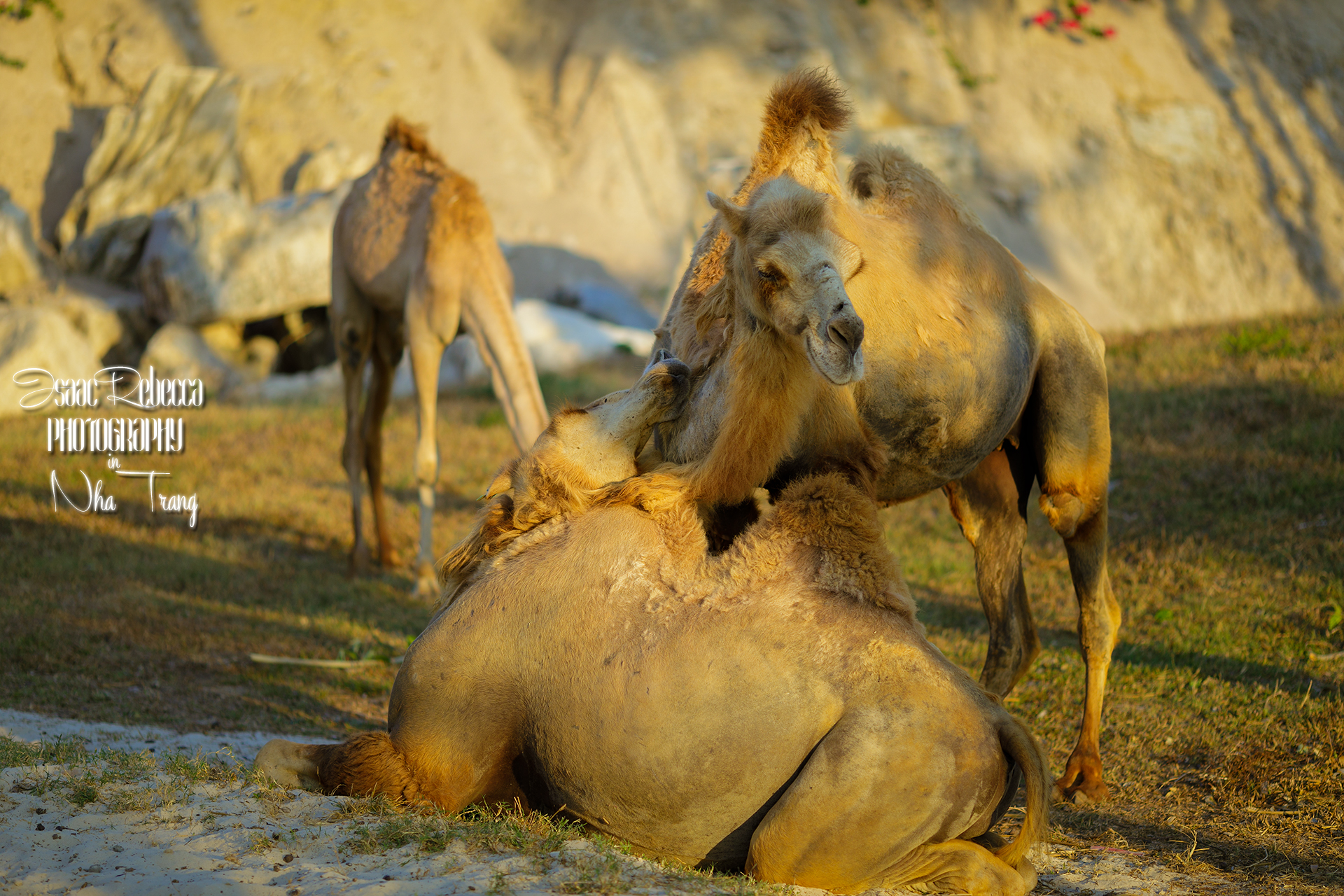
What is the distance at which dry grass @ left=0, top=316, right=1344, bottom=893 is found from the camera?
152 inches

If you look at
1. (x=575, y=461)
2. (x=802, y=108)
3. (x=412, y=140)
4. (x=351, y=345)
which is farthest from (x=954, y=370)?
(x=412, y=140)

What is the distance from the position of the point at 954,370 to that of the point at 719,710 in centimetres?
125

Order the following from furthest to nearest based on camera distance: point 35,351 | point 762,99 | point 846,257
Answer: point 762,99, point 35,351, point 846,257

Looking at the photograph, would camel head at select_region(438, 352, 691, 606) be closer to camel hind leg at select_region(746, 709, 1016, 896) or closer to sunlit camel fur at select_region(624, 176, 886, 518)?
sunlit camel fur at select_region(624, 176, 886, 518)

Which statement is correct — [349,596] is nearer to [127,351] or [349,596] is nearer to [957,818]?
[957,818]

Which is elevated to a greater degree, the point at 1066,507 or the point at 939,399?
the point at 939,399

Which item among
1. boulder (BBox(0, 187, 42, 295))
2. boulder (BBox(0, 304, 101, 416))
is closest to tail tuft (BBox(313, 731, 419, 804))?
boulder (BBox(0, 304, 101, 416))

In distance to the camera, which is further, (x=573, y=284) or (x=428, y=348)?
(x=573, y=284)

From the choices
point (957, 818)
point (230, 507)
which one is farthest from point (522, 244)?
point (957, 818)

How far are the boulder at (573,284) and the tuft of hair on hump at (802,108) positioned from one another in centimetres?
1424

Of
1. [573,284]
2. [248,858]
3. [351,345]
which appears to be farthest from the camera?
[573,284]

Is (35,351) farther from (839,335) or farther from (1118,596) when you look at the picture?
(839,335)

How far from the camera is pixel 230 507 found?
9.16 m

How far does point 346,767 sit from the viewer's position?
2887 millimetres
